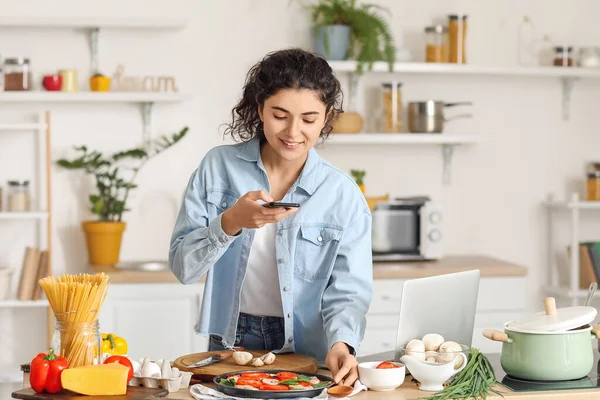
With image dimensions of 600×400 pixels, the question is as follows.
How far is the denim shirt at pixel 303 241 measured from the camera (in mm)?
2178

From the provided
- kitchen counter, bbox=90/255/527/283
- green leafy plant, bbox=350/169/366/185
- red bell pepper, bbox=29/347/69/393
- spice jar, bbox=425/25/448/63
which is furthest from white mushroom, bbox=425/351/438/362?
spice jar, bbox=425/25/448/63

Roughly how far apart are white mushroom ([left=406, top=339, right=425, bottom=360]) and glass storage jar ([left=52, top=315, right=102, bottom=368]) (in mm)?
672

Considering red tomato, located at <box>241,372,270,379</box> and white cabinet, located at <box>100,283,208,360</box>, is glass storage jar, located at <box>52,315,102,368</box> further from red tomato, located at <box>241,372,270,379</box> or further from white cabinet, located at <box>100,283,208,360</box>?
white cabinet, located at <box>100,283,208,360</box>

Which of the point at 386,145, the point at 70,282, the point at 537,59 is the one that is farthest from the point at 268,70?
the point at 537,59

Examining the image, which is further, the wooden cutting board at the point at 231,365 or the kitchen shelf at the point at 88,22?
the kitchen shelf at the point at 88,22

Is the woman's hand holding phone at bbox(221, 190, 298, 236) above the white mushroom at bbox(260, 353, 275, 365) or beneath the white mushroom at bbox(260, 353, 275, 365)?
above

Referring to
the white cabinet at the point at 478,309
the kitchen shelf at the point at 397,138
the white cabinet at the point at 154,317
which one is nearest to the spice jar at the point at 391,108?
the kitchen shelf at the point at 397,138

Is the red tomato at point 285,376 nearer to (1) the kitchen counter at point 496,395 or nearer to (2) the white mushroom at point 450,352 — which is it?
(1) the kitchen counter at point 496,395

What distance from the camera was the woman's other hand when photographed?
6.13 feet

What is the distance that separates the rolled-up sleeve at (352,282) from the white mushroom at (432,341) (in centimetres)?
18

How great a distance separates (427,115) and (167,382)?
9.05 feet

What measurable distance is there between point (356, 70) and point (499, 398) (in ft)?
8.58

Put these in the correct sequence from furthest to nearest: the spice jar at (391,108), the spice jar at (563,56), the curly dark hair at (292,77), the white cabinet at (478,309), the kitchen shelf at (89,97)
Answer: the spice jar at (563,56)
the spice jar at (391,108)
the kitchen shelf at (89,97)
the white cabinet at (478,309)
the curly dark hair at (292,77)

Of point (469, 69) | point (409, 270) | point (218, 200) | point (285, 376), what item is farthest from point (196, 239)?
point (469, 69)
